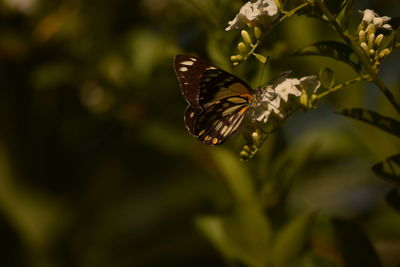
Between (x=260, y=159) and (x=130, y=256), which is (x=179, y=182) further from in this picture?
(x=260, y=159)

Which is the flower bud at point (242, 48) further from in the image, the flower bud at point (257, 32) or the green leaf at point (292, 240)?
the green leaf at point (292, 240)

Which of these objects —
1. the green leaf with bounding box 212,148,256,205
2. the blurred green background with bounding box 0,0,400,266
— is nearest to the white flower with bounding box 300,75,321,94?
the green leaf with bounding box 212,148,256,205

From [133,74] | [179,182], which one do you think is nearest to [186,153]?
[133,74]

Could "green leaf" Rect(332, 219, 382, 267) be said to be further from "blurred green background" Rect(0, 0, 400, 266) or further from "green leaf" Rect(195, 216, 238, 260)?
"blurred green background" Rect(0, 0, 400, 266)

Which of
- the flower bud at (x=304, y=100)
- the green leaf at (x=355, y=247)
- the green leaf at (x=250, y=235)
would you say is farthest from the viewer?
the green leaf at (x=250, y=235)

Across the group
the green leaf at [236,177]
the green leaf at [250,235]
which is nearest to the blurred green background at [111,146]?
the green leaf at [236,177]

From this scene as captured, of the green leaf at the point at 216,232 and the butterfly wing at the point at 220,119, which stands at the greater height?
the butterfly wing at the point at 220,119
